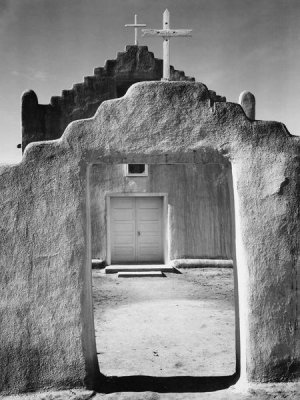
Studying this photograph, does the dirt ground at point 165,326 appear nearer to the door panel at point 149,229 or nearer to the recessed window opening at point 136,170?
the door panel at point 149,229

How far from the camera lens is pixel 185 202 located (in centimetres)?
1331

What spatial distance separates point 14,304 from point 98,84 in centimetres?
1085

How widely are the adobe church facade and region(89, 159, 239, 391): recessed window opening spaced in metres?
0.03

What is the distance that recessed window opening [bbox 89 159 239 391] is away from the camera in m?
6.40

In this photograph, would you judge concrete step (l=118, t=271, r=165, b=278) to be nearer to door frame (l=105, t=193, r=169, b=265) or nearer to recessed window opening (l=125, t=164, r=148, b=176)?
door frame (l=105, t=193, r=169, b=265)

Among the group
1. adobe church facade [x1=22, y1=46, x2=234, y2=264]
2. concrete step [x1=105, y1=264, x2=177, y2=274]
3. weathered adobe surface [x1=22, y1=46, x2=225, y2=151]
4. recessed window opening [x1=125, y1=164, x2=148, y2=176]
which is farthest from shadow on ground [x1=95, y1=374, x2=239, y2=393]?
weathered adobe surface [x1=22, y1=46, x2=225, y2=151]

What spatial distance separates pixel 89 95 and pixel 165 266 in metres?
6.47

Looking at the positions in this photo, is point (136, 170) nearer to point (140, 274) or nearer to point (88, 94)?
point (88, 94)

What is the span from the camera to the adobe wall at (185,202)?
518 inches

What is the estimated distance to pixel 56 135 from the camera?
13.0 metres

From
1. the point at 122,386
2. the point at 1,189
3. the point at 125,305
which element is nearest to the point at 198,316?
the point at 125,305

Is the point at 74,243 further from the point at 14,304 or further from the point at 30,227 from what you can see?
the point at 14,304

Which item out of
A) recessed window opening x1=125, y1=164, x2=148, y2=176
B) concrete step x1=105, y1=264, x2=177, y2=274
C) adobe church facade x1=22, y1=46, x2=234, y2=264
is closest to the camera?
concrete step x1=105, y1=264, x2=177, y2=274

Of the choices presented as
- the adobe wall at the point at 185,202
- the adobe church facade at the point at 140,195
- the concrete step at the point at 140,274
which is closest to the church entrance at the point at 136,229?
the adobe church facade at the point at 140,195
